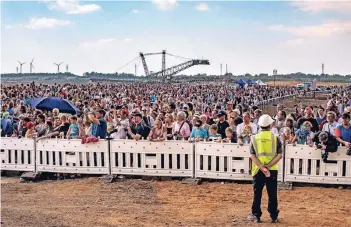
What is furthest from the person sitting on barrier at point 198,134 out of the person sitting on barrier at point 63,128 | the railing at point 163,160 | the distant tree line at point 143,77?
the distant tree line at point 143,77

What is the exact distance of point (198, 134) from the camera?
11.5 m

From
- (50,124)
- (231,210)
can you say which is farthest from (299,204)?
(50,124)

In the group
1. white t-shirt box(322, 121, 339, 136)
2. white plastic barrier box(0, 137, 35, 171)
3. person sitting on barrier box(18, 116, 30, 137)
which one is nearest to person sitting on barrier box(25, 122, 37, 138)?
white plastic barrier box(0, 137, 35, 171)

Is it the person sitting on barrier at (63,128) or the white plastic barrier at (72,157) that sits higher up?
the person sitting on barrier at (63,128)

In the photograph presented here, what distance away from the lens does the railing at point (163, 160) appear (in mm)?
10633

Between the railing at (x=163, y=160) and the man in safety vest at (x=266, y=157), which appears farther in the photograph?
the railing at (x=163, y=160)

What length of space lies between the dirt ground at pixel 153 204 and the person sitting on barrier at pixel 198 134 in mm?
1054

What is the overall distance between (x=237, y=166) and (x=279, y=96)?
139 feet

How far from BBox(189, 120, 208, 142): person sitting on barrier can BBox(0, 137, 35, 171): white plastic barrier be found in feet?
13.5

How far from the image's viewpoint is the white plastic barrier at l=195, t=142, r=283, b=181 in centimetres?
1099

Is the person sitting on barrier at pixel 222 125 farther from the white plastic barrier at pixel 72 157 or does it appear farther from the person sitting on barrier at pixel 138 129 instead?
the white plastic barrier at pixel 72 157

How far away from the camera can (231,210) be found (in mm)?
8945

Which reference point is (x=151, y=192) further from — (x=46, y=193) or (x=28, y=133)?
(x=28, y=133)

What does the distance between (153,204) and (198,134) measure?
256cm
